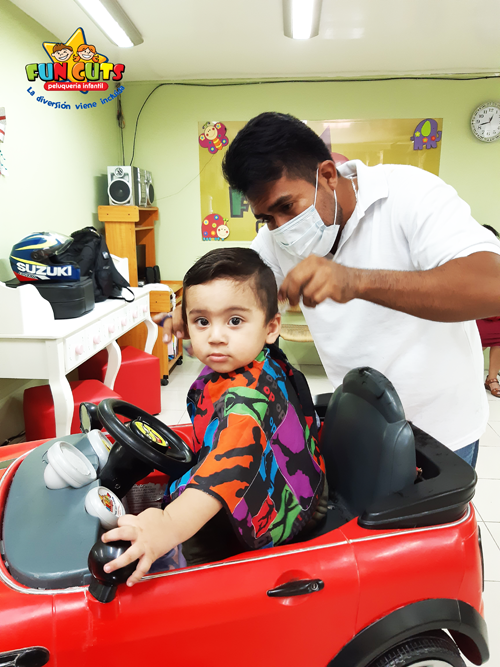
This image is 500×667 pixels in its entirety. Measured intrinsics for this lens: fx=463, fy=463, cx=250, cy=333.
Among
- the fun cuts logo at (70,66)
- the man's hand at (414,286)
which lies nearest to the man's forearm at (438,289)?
the man's hand at (414,286)

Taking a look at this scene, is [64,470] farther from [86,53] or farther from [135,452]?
[86,53]

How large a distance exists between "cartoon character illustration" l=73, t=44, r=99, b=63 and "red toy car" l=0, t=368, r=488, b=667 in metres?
3.18

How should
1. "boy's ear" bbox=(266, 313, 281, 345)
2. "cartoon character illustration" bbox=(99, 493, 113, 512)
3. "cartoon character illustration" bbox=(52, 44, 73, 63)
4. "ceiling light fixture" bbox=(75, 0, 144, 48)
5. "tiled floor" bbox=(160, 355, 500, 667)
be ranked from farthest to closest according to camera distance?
"cartoon character illustration" bbox=(52, 44, 73, 63) < "ceiling light fixture" bbox=(75, 0, 144, 48) < "tiled floor" bbox=(160, 355, 500, 667) < "boy's ear" bbox=(266, 313, 281, 345) < "cartoon character illustration" bbox=(99, 493, 113, 512)

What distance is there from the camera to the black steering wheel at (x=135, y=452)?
0.93 meters

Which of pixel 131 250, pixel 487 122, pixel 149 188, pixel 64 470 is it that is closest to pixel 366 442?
pixel 64 470

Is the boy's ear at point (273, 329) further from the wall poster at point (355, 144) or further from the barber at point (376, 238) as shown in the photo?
the wall poster at point (355, 144)

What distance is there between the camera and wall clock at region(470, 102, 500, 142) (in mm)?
4254

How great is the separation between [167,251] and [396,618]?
4247 millimetres

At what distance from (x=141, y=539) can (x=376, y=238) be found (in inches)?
36.0

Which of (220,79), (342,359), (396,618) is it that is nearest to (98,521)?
(396,618)

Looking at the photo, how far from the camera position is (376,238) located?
123 cm

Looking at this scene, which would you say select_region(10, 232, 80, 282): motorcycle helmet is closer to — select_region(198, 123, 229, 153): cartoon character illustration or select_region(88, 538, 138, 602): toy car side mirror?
select_region(88, 538, 138, 602): toy car side mirror

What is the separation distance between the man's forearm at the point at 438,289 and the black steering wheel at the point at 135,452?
52cm

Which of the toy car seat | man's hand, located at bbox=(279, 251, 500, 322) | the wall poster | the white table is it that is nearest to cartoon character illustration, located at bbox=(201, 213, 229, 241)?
the wall poster
